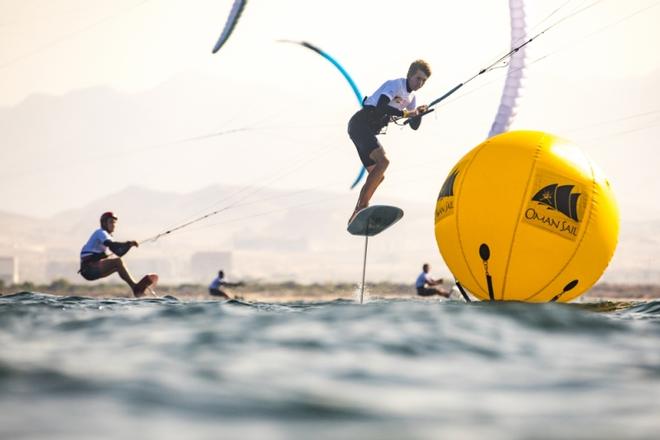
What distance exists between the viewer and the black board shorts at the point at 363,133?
1576 cm

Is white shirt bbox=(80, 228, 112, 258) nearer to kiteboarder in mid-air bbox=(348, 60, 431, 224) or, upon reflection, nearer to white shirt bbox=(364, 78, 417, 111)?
kiteboarder in mid-air bbox=(348, 60, 431, 224)

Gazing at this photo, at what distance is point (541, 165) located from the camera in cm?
1179

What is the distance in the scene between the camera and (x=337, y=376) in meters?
6.69

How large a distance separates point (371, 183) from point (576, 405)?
1011 centimetres

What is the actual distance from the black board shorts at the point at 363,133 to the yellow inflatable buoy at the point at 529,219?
3.45 m

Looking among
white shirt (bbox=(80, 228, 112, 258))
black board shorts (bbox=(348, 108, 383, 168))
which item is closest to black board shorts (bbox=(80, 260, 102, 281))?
white shirt (bbox=(80, 228, 112, 258))

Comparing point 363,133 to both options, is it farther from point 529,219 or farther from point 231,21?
point 231,21

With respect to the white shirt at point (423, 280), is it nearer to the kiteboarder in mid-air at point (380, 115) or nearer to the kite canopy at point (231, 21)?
the kite canopy at point (231, 21)

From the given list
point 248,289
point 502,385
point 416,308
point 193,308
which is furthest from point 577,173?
point 248,289

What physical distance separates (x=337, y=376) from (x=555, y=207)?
5720 mm

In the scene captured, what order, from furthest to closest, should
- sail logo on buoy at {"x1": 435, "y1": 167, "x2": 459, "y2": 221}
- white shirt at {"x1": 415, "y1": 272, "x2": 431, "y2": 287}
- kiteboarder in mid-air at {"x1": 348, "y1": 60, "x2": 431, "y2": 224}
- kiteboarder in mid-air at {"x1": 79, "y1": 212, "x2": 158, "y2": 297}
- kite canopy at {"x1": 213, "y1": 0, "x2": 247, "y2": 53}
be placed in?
white shirt at {"x1": 415, "y1": 272, "x2": 431, "y2": 287} → kite canopy at {"x1": 213, "y1": 0, "x2": 247, "y2": 53} → kiteboarder in mid-air at {"x1": 79, "y1": 212, "x2": 158, "y2": 297} → kiteboarder in mid-air at {"x1": 348, "y1": 60, "x2": 431, "y2": 224} → sail logo on buoy at {"x1": 435, "y1": 167, "x2": 459, "y2": 221}

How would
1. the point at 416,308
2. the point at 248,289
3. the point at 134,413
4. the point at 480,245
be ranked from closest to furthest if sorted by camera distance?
the point at 134,413 < the point at 416,308 < the point at 480,245 < the point at 248,289

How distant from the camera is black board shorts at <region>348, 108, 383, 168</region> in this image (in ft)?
51.7

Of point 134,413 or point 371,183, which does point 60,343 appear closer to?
point 134,413
